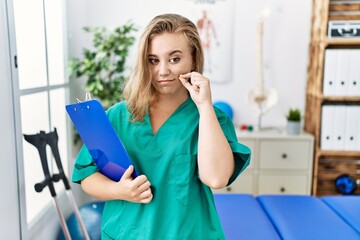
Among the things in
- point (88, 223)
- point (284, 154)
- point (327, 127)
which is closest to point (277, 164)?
point (284, 154)

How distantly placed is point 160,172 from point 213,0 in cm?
220

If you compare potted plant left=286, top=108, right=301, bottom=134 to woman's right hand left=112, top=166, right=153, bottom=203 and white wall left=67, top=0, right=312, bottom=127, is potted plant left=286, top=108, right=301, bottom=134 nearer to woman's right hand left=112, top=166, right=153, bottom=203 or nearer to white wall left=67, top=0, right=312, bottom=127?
white wall left=67, top=0, right=312, bottom=127

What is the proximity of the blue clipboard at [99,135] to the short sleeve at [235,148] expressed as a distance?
23 centimetres

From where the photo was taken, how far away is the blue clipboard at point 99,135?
73cm

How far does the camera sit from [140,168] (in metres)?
0.80

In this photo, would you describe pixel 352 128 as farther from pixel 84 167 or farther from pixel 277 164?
pixel 84 167

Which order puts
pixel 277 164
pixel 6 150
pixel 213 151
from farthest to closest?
pixel 277 164 → pixel 6 150 → pixel 213 151

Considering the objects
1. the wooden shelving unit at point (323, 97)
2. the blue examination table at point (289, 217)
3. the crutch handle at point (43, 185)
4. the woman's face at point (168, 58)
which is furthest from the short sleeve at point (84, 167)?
the wooden shelving unit at point (323, 97)

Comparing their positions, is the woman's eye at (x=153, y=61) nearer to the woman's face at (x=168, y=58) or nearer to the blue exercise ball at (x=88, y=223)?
the woman's face at (x=168, y=58)

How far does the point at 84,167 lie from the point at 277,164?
1.97m

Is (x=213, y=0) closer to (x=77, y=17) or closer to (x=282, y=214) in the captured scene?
(x=77, y=17)

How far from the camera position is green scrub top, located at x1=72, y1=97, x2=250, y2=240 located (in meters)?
0.78

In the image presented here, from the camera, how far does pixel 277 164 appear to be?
2.53 meters

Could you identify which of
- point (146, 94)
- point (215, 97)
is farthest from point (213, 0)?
point (146, 94)
